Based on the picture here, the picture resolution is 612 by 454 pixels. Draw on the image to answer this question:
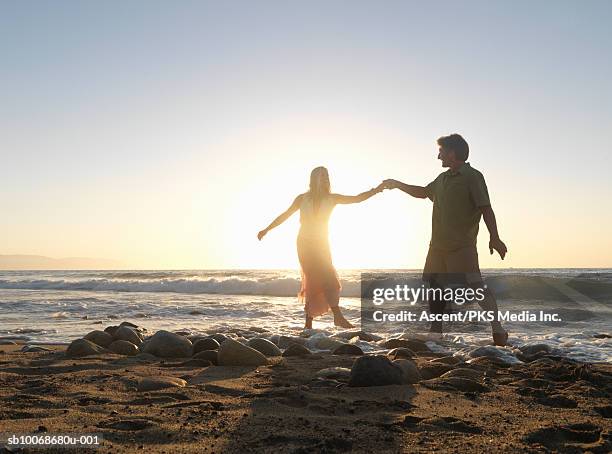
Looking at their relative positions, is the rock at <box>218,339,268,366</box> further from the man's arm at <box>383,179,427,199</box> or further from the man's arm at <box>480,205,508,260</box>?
the man's arm at <box>383,179,427,199</box>

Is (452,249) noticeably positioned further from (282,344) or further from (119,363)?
(119,363)

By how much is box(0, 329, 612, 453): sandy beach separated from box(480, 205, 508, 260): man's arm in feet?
4.05

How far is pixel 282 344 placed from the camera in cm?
638

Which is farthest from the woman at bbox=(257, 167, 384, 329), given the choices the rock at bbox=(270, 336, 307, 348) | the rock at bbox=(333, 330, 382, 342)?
the rock at bbox=(270, 336, 307, 348)

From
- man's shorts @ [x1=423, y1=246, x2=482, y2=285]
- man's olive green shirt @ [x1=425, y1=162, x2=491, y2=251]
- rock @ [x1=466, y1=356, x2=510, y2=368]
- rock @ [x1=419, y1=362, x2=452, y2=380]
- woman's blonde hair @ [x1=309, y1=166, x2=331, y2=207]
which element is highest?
woman's blonde hair @ [x1=309, y1=166, x2=331, y2=207]

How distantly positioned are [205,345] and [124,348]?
827mm

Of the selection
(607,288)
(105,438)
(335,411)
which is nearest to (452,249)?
(335,411)

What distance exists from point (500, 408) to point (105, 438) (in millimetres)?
2049

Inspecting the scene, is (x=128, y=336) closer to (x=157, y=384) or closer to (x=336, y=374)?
(x=157, y=384)

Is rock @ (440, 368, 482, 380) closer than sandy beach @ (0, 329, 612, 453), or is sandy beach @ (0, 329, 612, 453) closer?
sandy beach @ (0, 329, 612, 453)

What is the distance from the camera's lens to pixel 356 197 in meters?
7.66

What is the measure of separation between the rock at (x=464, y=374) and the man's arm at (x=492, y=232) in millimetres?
1749

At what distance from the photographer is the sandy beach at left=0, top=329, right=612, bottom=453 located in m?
2.31

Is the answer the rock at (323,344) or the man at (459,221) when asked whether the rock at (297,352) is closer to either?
the rock at (323,344)
